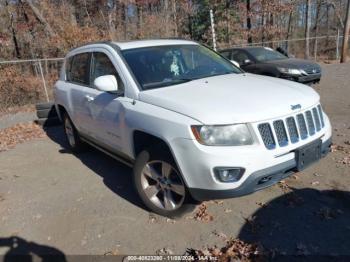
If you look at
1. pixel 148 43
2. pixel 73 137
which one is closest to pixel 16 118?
pixel 73 137

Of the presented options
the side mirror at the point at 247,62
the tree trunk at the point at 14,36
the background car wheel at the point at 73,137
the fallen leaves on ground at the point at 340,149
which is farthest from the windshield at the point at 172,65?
the tree trunk at the point at 14,36

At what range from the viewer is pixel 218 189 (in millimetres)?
3344

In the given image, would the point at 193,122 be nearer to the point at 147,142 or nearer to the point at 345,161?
the point at 147,142

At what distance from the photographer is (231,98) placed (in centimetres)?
361

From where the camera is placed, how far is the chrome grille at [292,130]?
3.52m

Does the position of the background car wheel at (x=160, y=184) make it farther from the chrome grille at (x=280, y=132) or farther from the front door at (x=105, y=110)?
the chrome grille at (x=280, y=132)

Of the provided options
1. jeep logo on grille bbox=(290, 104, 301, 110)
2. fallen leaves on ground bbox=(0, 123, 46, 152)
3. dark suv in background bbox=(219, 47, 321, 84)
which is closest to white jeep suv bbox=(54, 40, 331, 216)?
jeep logo on grille bbox=(290, 104, 301, 110)

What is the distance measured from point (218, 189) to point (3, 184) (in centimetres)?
378

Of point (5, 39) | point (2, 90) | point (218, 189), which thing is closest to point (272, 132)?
point (218, 189)

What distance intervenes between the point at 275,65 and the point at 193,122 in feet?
26.6

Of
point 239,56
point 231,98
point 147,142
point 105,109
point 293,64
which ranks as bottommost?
point 293,64

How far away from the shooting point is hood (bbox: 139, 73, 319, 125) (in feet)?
10.9

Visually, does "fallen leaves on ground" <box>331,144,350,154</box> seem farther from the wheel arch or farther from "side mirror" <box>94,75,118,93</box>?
"side mirror" <box>94,75,118,93</box>

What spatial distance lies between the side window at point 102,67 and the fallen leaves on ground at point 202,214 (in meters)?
1.65
